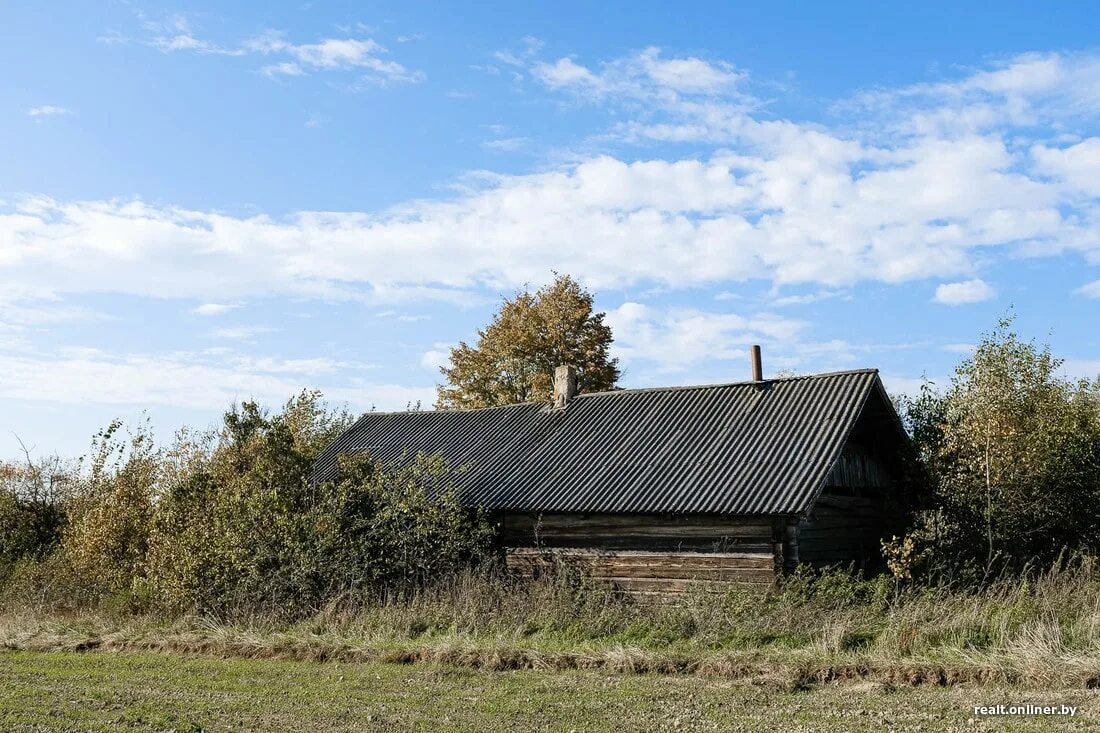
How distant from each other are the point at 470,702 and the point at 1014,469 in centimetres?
1518

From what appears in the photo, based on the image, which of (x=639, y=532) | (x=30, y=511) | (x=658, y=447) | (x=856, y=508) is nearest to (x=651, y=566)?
(x=639, y=532)

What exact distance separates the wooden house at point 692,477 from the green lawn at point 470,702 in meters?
6.47

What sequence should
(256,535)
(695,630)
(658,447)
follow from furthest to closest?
1. (658,447)
2. (256,535)
3. (695,630)

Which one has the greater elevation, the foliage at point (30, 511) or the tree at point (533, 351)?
the tree at point (533, 351)

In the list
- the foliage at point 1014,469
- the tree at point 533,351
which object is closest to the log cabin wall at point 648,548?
the foliage at point 1014,469

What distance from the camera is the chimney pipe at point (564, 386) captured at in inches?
978

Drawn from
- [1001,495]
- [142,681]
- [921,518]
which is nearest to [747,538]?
Answer: [921,518]

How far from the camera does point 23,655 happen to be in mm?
14789

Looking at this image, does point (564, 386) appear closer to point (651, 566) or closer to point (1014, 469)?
point (651, 566)

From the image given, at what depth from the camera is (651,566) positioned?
719 inches

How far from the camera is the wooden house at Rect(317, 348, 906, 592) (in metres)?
17.6

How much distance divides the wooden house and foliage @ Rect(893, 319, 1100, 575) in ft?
5.04

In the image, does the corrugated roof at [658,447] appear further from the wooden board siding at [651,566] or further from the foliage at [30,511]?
the foliage at [30,511]

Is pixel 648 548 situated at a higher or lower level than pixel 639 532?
lower
